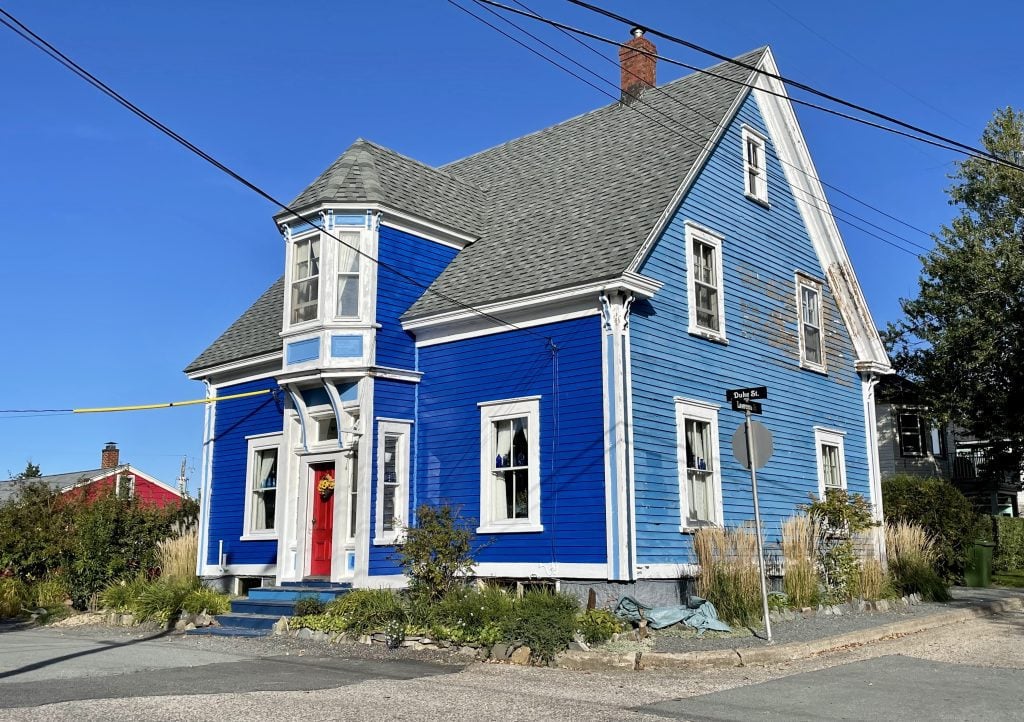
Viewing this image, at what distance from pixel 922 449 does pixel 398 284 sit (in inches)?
1213

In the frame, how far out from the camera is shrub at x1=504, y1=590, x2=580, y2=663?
454 inches

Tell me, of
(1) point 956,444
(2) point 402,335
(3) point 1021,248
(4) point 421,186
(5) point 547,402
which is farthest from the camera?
(1) point 956,444

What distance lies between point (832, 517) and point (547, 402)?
213 inches

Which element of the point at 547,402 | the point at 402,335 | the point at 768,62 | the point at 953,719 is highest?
the point at 768,62

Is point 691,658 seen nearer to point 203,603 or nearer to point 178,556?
point 203,603

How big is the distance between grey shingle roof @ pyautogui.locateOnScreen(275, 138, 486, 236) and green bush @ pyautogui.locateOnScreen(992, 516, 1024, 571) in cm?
2533

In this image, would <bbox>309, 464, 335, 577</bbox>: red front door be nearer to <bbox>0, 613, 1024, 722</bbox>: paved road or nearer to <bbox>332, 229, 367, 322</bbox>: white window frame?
<bbox>332, 229, 367, 322</bbox>: white window frame

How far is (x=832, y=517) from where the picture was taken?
53.1 feet

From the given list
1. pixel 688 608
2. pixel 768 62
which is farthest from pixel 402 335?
pixel 768 62

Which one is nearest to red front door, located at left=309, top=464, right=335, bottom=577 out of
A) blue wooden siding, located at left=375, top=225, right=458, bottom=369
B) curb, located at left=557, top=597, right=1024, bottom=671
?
blue wooden siding, located at left=375, top=225, right=458, bottom=369

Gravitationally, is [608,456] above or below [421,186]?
below

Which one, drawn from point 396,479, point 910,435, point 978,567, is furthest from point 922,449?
point 396,479

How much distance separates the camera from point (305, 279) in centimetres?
1730

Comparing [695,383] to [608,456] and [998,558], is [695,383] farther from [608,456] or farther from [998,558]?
[998,558]
